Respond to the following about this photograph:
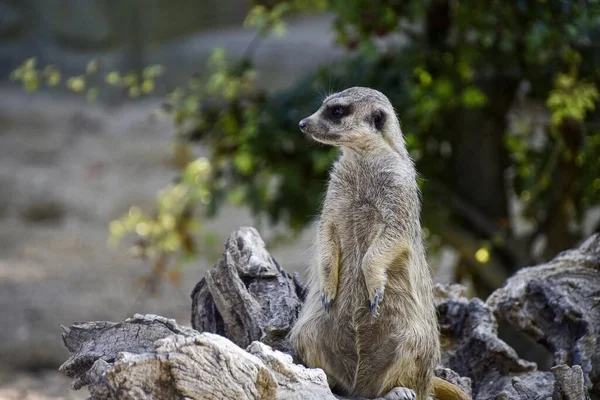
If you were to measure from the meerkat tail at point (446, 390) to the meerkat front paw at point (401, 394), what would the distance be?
19cm

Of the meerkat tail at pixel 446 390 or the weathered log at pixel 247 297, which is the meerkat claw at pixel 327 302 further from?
the meerkat tail at pixel 446 390

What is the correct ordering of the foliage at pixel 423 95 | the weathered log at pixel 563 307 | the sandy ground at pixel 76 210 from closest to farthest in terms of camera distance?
the weathered log at pixel 563 307 < the foliage at pixel 423 95 < the sandy ground at pixel 76 210

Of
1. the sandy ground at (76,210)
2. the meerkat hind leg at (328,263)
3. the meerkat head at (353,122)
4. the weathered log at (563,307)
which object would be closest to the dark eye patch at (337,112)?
the meerkat head at (353,122)

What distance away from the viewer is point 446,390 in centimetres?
275

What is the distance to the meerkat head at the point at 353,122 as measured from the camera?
2770 mm

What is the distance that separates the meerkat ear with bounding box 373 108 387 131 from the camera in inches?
110

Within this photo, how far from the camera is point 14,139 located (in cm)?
954

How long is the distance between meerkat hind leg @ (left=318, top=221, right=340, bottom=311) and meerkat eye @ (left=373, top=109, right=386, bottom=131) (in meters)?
0.36

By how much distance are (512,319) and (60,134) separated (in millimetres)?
7424

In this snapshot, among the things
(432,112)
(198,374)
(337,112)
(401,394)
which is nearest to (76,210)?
(432,112)

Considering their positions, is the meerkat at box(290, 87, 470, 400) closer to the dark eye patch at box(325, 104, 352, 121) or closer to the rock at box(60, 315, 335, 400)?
the dark eye patch at box(325, 104, 352, 121)

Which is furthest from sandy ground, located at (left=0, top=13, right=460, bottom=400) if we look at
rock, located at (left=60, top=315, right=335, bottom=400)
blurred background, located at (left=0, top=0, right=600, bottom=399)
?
rock, located at (left=60, top=315, right=335, bottom=400)

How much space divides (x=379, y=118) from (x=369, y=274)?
529 mm

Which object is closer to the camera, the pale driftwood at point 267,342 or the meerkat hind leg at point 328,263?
the pale driftwood at point 267,342
